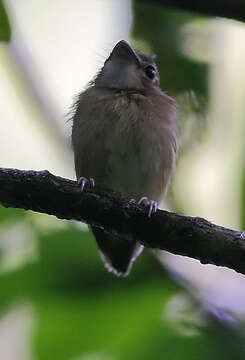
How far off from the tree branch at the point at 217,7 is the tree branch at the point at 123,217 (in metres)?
0.90

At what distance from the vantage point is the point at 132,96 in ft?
13.6

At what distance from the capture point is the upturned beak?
426 centimetres

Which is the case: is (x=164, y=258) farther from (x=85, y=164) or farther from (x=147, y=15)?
(x=147, y=15)

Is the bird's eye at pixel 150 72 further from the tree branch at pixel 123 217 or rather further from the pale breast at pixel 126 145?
the tree branch at pixel 123 217

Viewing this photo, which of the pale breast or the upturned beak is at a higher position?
the upturned beak

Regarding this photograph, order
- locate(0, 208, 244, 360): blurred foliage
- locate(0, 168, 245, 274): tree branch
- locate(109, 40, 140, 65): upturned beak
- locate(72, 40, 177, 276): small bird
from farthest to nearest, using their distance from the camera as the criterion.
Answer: locate(109, 40, 140, 65): upturned beak < locate(72, 40, 177, 276): small bird < locate(0, 208, 244, 360): blurred foliage < locate(0, 168, 245, 274): tree branch

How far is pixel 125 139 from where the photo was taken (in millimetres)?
3938

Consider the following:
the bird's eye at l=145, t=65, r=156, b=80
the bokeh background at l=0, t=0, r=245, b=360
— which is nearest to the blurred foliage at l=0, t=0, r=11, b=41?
the bokeh background at l=0, t=0, r=245, b=360

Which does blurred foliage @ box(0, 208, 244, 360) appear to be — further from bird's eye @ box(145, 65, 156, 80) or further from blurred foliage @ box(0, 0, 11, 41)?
bird's eye @ box(145, 65, 156, 80)

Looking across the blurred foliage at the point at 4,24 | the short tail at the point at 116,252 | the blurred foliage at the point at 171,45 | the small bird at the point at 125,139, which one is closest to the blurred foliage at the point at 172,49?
the blurred foliage at the point at 171,45

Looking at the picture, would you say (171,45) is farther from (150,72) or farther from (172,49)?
(150,72)

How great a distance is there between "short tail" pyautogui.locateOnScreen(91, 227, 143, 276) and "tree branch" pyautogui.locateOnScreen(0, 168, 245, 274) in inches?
26.2

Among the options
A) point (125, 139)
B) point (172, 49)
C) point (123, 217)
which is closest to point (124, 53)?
point (125, 139)

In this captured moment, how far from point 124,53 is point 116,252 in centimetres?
135
